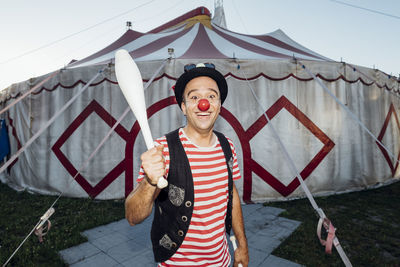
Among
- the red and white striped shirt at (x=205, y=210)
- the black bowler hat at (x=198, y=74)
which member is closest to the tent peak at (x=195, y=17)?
the black bowler hat at (x=198, y=74)

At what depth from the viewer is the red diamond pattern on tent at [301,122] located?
381cm

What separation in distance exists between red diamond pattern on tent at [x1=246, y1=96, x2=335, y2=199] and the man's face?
113 inches

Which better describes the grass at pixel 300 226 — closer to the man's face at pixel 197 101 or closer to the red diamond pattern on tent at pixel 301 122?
the red diamond pattern on tent at pixel 301 122

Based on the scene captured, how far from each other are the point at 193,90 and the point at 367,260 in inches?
103

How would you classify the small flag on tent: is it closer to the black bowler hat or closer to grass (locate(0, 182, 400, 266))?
grass (locate(0, 182, 400, 266))

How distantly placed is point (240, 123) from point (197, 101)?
9.44 ft

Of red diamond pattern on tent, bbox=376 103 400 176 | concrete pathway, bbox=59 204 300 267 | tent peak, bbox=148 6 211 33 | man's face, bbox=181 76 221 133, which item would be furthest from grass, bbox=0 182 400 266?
tent peak, bbox=148 6 211 33

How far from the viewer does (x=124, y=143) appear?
3.78 m

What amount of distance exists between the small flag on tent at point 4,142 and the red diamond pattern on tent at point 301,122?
6.42 metres

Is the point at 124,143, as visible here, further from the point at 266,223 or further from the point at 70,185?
the point at 266,223

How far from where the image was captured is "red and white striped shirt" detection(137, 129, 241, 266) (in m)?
0.97

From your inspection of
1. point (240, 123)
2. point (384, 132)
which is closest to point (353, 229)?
point (240, 123)

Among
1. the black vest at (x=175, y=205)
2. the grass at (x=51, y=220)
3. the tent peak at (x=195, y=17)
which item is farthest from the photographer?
the tent peak at (x=195, y=17)

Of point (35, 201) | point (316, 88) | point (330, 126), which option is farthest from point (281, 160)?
point (35, 201)
